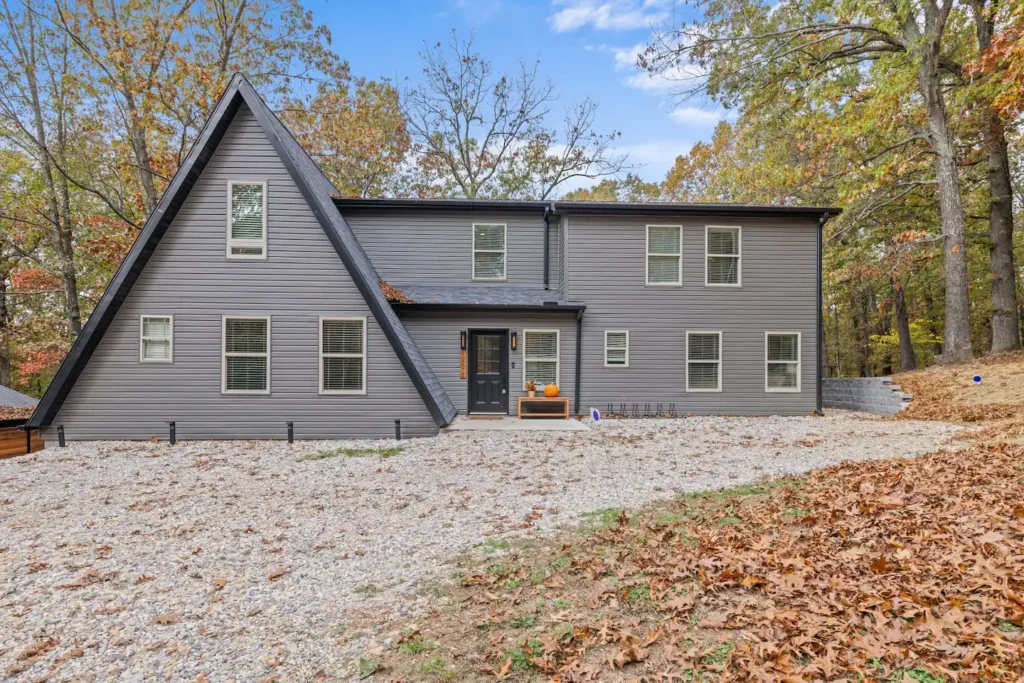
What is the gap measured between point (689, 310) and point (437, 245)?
7.01 m

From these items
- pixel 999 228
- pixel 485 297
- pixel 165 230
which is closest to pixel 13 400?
pixel 165 230

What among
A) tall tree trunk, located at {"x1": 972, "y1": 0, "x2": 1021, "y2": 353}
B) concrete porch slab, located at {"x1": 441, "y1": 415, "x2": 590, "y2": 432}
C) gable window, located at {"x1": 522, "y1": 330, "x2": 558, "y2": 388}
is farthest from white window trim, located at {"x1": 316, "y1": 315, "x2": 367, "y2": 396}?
tall tree trunk, located at {"x1": 972, "y1": 0, "x2": 1021, "y2": 353}

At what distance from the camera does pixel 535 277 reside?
1388 centimetres

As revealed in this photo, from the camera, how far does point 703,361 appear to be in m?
13.1

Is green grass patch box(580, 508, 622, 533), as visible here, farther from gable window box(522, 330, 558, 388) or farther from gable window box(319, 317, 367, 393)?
gable window box(522, 330, 558, 388)

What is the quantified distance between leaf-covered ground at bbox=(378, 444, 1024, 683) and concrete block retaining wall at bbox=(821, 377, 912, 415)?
9423 millimetres

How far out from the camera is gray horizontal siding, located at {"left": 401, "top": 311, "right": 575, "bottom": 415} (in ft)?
41.5

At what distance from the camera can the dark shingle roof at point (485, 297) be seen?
40.2 feet

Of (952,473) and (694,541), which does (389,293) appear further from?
(952,473)

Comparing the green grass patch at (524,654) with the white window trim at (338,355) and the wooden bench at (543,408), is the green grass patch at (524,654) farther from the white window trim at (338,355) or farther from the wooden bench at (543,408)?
the wooden bench at (543,408)

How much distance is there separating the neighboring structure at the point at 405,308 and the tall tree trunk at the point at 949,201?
474cm

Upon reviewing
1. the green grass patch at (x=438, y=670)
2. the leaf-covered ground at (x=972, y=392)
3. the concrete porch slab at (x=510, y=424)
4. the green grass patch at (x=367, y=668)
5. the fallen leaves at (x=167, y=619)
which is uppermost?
the leaf-covered ground at (x=972, y=392)

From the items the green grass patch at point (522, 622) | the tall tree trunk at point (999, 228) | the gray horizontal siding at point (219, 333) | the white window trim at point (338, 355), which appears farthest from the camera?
the tall tree trunk at point (999, 228)

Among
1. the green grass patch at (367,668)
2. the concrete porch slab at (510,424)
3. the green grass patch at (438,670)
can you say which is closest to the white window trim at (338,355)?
the concrete porch slab at (510,424)
